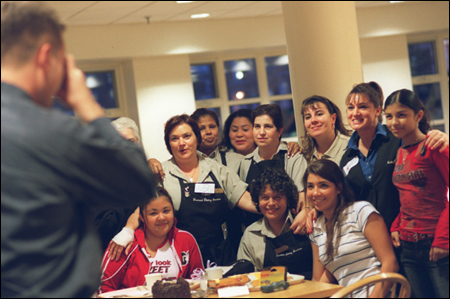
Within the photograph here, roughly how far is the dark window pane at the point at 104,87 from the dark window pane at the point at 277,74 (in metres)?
2.77

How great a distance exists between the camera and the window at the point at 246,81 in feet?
29.4

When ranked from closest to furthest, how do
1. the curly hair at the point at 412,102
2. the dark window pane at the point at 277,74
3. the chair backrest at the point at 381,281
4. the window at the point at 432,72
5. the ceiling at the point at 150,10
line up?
the chair backrest at the point at 381,281 < the curly hair at the point at 412,102 < the ceiling at the point at 150,10 < the dark window pane at the point at 277,74 < the window at the point at 432,72

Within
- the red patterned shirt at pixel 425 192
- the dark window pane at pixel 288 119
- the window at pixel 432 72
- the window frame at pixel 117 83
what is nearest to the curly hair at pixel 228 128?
the red patterned shirt at pixel 425 192

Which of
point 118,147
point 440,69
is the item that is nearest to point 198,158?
point 118,147

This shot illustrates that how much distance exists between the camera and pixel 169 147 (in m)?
3.55

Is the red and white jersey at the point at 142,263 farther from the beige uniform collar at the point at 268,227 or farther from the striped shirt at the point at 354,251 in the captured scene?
the striped shirt at the point at 354,251

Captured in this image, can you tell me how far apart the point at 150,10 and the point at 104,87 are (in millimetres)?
1937

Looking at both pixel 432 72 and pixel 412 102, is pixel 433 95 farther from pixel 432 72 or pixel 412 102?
pixel 412 102

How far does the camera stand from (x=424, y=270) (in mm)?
2662

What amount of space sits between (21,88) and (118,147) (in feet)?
0.74

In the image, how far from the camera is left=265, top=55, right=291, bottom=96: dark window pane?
30.5 ft

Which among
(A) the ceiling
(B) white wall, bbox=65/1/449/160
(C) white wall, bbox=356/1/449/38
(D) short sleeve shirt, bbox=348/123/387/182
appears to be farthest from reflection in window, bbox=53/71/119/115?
(D) short sleeve shirt, bbox=348/123/387/182

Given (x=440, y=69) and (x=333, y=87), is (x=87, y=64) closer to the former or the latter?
(x=333, y=87)

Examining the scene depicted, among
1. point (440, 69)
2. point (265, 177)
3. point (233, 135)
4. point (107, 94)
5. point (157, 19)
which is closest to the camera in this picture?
point (265, 177)
